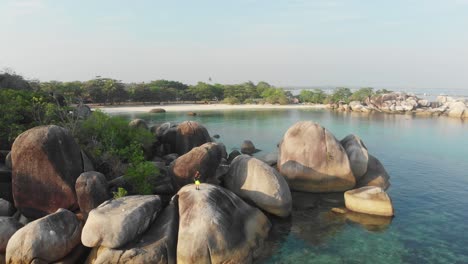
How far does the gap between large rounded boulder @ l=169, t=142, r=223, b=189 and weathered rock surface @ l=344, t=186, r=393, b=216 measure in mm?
7269

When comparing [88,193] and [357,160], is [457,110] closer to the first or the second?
[357,160]

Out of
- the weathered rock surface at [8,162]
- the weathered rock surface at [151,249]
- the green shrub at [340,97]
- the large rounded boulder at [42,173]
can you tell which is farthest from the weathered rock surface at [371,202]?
the green shrub at [340,97]

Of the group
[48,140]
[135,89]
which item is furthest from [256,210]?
[135,89]

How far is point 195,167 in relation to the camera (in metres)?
16.6

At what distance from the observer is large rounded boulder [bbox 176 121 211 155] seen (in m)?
24.2

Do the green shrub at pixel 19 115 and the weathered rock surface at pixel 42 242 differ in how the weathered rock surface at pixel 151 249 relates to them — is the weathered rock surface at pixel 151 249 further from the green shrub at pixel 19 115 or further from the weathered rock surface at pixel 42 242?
the green shrub at pixel 19 115

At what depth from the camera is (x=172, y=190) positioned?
1742 cm

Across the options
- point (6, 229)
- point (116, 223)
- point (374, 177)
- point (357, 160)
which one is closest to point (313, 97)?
point (374, 177)

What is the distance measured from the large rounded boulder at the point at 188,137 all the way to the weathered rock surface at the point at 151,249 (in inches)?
469

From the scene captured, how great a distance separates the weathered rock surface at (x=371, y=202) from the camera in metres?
16.2

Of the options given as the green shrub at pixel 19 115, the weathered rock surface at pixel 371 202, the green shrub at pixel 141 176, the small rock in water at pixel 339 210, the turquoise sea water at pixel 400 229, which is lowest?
the turquoise sea water at pixel 400 229

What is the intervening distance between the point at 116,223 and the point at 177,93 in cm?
8879

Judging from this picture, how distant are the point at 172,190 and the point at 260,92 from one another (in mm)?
98158

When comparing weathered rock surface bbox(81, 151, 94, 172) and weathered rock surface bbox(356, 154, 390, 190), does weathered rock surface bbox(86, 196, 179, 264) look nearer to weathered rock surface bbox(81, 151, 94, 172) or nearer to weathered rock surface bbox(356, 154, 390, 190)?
weathered rock surface bbox(81, 151, 94, 172)
